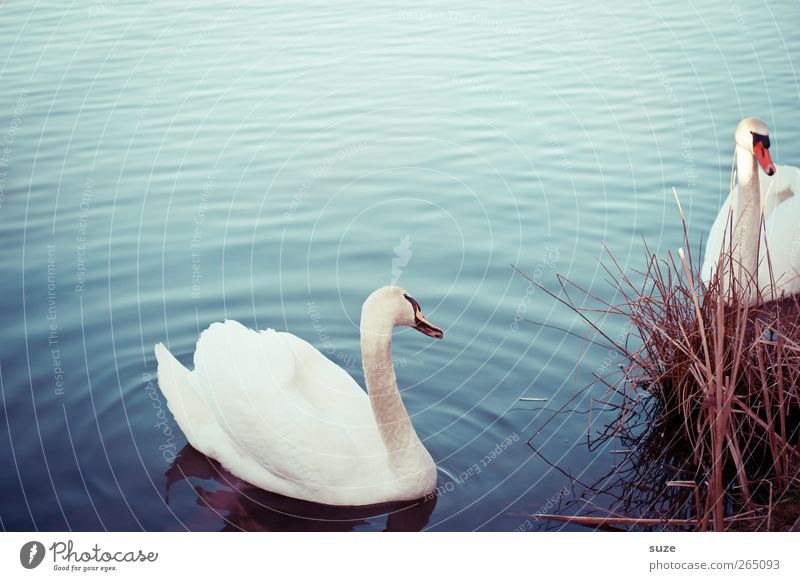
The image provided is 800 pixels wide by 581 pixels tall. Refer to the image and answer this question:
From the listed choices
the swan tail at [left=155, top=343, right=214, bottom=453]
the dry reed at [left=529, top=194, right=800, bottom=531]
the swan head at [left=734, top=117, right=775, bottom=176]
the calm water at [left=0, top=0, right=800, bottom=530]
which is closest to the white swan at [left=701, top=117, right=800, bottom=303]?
the swan head at [left=734, top=117, right=775, bottom=176]

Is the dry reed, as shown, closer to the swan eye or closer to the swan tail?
the swan eye

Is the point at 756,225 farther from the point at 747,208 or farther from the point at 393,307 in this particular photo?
the point at 393,307

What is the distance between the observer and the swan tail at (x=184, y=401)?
2.49m

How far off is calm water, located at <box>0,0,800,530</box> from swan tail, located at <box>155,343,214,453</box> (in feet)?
0.26

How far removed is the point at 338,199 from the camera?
138 inches

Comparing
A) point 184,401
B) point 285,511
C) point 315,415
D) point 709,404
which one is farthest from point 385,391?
point 709,404

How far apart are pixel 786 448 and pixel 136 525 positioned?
4.86 feet

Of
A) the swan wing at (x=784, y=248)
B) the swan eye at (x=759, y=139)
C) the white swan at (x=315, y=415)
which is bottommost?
the white swan at (x=315, y=415)

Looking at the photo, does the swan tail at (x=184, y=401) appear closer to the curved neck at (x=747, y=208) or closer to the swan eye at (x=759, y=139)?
the curved neck at (x=747, y=208)

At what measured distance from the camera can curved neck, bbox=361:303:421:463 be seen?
2273 mm

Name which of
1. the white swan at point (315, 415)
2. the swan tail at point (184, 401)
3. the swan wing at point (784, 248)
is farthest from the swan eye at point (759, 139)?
the swan tail at point (184, 401)

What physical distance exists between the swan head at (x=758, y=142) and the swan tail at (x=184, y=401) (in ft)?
6.09

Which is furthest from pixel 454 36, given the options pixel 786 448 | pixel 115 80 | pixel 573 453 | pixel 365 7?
pixel 786 448
